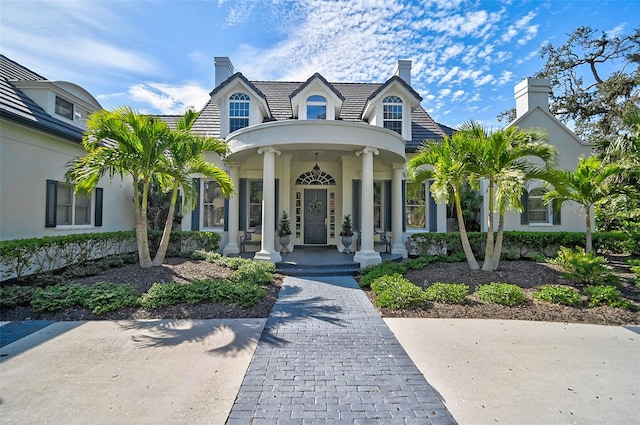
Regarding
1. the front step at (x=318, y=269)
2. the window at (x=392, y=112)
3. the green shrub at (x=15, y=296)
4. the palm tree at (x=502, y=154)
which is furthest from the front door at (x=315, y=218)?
the green shrub at (x=15, y=296)

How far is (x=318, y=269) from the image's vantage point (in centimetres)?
841

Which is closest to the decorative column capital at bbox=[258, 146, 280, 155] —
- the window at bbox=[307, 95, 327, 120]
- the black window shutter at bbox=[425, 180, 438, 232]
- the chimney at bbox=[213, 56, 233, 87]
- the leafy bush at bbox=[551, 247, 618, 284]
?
the window at bbox=[307, 95, 327, 120]

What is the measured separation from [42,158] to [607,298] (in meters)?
14.3

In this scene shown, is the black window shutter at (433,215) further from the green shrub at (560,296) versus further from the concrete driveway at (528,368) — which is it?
the concrete driveway at (528,368)

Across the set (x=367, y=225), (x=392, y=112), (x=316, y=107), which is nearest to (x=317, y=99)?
(x=316, y=107)

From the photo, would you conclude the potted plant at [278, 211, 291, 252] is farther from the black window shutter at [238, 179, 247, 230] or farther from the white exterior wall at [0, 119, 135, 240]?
the white exterior wall at [0, 119, 135, 240]

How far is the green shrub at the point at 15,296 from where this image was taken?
522 centimetres

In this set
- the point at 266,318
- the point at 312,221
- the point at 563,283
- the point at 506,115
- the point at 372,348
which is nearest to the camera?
the point at 372,348

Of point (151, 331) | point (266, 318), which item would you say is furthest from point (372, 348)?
point (151, 331)

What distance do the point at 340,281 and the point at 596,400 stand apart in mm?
5294

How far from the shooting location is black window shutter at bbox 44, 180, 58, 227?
7832 millimetres

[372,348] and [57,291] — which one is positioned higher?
[57,291]

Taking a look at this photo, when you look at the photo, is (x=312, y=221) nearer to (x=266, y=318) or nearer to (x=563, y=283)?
(x=266, y=318)

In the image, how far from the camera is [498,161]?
22.8 feet
